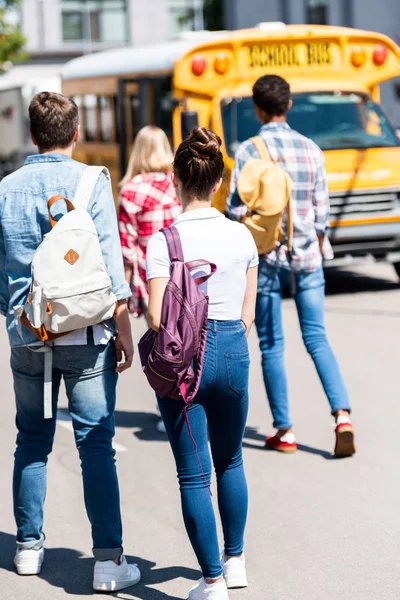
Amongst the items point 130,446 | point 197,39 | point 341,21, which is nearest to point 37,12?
point 341,21

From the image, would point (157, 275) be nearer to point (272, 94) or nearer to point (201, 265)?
point (201, 265)

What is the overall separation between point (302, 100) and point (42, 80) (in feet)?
72.5

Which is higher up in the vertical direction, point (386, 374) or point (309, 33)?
point (309, 33)

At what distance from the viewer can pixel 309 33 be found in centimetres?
1262

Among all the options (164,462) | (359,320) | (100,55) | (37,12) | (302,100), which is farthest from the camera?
(37,12)

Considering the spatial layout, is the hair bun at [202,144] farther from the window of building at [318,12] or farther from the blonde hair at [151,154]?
the window of building at [318,12]

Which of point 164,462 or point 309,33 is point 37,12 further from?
point 164,462

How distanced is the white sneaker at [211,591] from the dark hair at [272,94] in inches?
114

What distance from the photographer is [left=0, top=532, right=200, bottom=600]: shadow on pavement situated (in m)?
4.43

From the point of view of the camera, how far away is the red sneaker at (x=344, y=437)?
6082 mm

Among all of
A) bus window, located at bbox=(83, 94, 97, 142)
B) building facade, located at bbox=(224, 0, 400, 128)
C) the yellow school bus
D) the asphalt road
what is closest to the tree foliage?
building facade, located at bbox=(224, 0, 400, 128)

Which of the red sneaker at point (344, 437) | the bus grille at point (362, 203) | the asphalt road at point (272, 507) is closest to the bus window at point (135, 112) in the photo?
the bus grille at point (362, 203)

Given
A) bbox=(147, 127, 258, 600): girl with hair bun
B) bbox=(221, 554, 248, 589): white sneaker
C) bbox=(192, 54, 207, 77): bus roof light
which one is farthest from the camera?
bbox=(192, 54, 207, 77): bus roof light

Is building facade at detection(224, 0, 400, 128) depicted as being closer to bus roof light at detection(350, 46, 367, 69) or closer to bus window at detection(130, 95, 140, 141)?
Answer: bus window at detection(130, 95, 140, 141)
